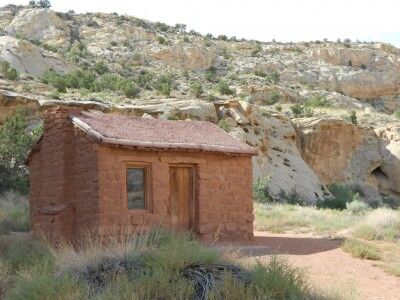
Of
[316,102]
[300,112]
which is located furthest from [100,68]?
[316,102]

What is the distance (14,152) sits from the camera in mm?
24828

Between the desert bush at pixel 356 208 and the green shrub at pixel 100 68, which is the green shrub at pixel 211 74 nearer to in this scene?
the green shrub at pixel 100 68

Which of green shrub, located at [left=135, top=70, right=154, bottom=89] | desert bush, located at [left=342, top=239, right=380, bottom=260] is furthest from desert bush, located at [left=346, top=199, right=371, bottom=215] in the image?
green shrub, located at [left=135, top=70, right=154, bottom=89]

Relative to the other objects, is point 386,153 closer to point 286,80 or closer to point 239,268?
point 286,80

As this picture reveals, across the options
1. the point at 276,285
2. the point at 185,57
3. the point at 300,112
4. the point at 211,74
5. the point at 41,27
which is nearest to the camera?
the point at 276,285

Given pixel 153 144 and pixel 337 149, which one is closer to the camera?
pixel 153 144

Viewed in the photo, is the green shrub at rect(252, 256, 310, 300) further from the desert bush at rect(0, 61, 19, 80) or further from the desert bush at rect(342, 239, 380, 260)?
the desert bush at rect(0, 61, 19, 80)

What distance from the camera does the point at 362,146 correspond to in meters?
37.1

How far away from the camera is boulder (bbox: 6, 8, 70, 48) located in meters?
52.3

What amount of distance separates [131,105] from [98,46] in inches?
937

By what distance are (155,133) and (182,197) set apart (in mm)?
1804

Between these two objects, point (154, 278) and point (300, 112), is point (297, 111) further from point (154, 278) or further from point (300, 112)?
point (154, 278)

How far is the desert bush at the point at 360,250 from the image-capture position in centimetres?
1414

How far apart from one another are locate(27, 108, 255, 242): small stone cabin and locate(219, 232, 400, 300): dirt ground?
145 cm
